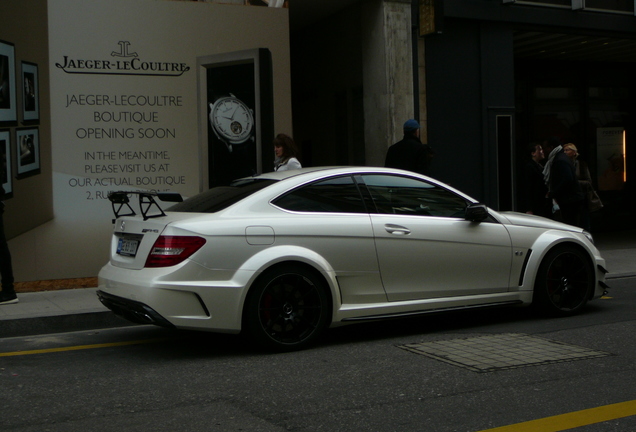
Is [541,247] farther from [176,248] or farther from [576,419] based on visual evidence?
[176,248]

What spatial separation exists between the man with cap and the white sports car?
10.3 feet

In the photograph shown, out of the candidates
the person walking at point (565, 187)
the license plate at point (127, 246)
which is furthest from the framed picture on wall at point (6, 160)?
the person walking at point (565, 187)

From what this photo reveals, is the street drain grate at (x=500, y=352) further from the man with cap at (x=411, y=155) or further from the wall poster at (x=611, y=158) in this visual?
the wall poster at (x=611, y=158)

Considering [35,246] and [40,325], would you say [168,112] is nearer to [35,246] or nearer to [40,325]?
[35,246]

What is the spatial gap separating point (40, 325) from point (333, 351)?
2984 millimetres

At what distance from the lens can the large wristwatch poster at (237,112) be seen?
11.4 m

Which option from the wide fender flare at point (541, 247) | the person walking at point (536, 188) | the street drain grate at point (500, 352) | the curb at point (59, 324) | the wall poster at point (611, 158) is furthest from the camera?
the wall poster at point (611, 158)

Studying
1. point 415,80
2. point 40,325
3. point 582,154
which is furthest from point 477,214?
point 582,154

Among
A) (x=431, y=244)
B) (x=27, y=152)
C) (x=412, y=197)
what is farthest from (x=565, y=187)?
(x=27, y=152)

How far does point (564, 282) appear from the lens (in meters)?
7.82

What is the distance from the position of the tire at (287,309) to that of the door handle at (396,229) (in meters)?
0.74

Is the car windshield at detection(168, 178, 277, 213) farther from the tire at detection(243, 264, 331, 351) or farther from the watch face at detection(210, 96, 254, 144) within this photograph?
the watch face at detection(210, 96, 254, 144)

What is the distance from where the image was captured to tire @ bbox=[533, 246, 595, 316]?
7.66m

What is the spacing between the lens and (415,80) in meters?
13.2
